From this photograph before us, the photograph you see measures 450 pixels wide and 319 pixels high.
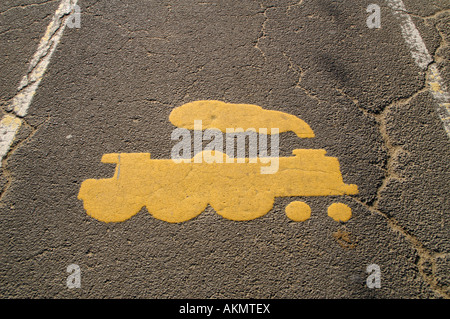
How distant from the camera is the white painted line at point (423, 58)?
302 centimetres

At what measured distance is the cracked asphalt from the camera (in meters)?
2.17

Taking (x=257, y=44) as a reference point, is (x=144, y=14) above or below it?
above

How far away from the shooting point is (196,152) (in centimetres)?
277

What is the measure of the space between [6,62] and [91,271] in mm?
2688

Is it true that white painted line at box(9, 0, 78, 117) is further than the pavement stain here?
Yes

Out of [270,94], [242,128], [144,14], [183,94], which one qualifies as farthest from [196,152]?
[144,14]

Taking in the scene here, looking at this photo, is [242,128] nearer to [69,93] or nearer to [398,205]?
[398,205]

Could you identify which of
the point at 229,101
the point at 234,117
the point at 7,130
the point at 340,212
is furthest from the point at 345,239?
the point at 7,130

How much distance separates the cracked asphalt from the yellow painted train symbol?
2.6 inches

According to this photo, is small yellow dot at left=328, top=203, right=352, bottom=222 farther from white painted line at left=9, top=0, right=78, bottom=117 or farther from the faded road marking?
white painted line at left=9, top=0, right=78, bottom=117

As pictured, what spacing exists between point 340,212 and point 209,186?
3.25ft

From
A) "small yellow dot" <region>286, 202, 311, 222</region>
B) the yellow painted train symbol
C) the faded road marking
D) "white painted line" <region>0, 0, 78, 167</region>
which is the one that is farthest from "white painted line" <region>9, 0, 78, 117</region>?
"small yellow dot" <region>286, 202, 311, 222</region>
